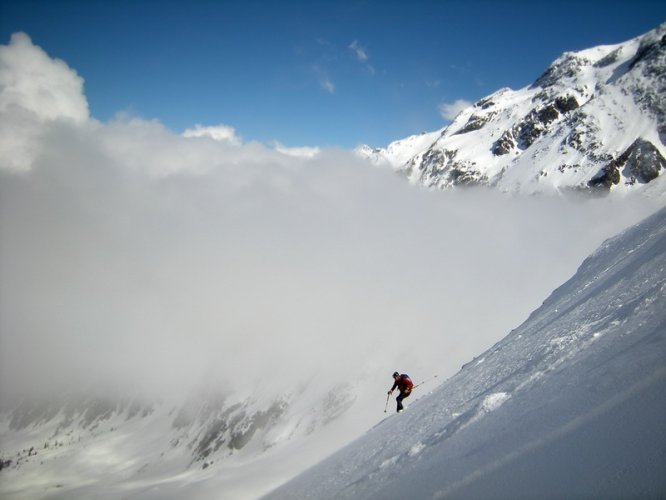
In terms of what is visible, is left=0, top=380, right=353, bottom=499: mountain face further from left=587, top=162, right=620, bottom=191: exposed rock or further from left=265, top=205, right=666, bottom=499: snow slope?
left=587, top=162, right=620, bottom=191: exposed rock

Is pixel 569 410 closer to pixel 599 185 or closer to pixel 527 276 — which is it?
pixel 527 276

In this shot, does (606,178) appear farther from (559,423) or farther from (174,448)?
(559,423)

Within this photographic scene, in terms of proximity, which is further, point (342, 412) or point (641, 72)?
point (641, 72)

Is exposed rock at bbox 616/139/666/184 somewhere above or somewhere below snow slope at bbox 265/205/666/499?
above

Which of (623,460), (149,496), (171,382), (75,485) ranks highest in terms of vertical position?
(171,382)

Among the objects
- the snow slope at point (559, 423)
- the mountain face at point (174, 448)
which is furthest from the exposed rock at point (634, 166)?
the snow slope at point (559, 423)

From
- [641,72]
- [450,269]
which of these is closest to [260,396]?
[450,269]

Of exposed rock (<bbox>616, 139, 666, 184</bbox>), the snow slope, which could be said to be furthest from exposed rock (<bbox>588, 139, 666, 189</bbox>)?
the snow slope

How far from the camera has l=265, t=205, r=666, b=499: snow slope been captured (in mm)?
4156

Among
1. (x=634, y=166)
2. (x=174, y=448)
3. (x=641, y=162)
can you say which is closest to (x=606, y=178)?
(x=634, y=166)

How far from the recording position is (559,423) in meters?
5.35

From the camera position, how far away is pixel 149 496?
58.6m

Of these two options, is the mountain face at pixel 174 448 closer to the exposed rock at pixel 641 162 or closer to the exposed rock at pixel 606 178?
the exposed rock at pixel 606 178

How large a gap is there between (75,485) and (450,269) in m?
138
